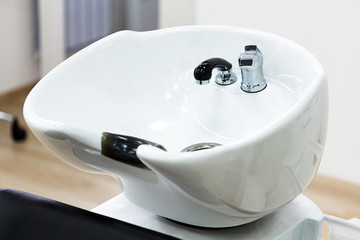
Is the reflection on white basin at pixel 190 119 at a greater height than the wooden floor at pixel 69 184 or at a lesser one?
greater

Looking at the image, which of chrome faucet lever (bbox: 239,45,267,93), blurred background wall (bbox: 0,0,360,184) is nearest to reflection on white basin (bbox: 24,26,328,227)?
chrome faucet lever (bbox: 239,45,267,93)

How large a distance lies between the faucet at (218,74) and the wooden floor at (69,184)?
1.07 metres

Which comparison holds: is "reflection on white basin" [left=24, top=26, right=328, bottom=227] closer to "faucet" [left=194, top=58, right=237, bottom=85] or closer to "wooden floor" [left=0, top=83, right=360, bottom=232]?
"faucet" [left=194, top=58, right=237, bottom=85]

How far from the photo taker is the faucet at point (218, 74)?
133 cm

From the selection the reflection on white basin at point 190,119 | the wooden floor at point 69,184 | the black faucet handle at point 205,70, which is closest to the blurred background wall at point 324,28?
the wooden floor at point 69,184

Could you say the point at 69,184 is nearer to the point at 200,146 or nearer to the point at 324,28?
the point at 324,28

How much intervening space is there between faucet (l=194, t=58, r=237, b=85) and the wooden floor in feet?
3.50

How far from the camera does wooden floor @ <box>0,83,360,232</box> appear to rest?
2473 millimetres

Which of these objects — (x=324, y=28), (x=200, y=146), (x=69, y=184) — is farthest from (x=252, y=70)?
(x=69, y=184)

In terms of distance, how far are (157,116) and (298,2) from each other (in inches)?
43.9

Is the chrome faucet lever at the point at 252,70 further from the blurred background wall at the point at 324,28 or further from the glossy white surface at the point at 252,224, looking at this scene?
the blurred background wall at the point at 324,28

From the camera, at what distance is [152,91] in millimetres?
1478

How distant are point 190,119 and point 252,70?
19 cm

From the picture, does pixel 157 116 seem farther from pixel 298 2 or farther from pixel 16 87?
pixel 16 87
